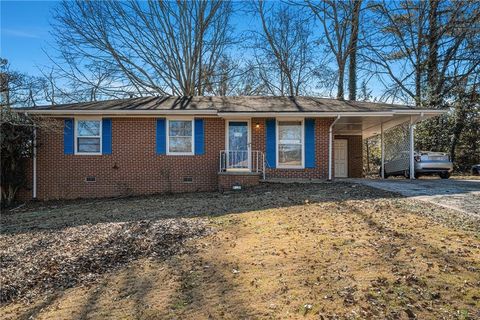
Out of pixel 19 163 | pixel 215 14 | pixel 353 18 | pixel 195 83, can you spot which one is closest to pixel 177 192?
pixel 19 163

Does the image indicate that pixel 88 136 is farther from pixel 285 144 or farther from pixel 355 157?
pixel 355 157

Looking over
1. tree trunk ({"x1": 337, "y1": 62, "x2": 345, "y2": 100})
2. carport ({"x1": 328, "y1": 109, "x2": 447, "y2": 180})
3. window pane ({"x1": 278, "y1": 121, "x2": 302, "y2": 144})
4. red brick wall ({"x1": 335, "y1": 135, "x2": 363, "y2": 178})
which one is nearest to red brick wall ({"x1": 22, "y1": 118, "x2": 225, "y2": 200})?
window pane ({"x1": 278, "y1": 121, "x2": 302, "y2": 144})

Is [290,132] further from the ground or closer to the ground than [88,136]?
further from the ground

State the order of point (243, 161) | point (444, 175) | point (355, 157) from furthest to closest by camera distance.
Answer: point (355, 157) < point (444, 175) < point (243, 161)

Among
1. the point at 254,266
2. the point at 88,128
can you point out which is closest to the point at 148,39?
the point at 88,128

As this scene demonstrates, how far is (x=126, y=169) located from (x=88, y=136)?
178 cm

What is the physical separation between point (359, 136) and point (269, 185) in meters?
7.41

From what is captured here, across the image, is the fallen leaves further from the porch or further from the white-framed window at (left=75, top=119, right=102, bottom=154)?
the white-framed window at (left=75, top=119, right=102, bottom=154)

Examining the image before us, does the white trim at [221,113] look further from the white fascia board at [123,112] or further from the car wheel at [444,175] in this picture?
the car wheel at [444,175]

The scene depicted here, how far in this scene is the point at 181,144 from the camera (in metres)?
12.3

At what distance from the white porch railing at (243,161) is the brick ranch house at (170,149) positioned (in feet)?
0.11

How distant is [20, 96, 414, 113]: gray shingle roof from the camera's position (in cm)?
1202

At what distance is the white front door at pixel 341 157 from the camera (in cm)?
1648

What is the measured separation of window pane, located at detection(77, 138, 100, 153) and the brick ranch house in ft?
0.11
